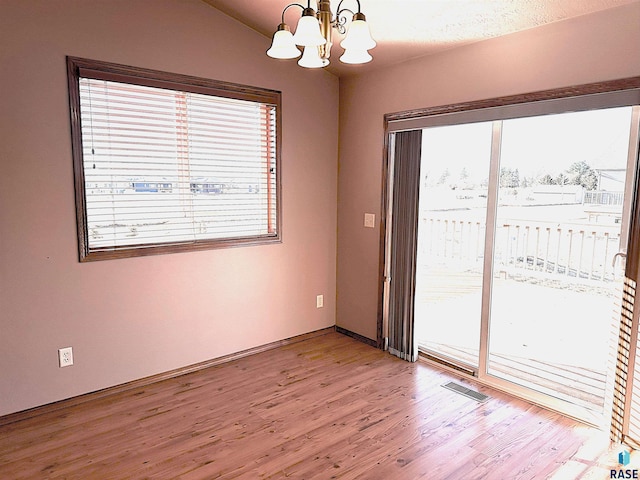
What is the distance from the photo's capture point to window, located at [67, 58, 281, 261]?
2789mm

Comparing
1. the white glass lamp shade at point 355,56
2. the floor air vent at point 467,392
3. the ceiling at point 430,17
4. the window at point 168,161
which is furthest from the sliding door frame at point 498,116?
the white glass lamp shade at point 355,56

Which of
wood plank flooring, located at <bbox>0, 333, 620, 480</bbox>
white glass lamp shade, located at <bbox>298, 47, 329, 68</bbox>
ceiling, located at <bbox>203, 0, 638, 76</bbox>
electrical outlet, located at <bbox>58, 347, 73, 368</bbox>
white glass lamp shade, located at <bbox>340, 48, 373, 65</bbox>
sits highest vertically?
ceiling, located at <bbox>203, 0, 638, 76</bbox>

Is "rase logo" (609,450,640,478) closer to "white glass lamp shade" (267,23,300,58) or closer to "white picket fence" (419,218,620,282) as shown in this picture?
"white picket fence" (419,218,620,282)

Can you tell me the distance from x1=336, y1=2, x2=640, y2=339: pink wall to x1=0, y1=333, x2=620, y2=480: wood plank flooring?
1040mm

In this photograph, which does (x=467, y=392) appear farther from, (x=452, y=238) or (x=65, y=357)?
(x=65, y=357)

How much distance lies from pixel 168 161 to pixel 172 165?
0.04 meters

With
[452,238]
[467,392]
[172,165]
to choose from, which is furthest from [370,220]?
[172,165]

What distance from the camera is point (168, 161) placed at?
10.2 ft

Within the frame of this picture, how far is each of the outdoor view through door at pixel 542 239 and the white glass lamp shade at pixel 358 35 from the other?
1511 mm

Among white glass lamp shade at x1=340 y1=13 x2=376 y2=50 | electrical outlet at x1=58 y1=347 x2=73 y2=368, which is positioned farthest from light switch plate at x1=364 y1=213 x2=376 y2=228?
electrical outlet at x1=58 y1=347 x2=73 y2=368

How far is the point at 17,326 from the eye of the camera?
8.56 feet

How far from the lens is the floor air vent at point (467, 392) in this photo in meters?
2.97

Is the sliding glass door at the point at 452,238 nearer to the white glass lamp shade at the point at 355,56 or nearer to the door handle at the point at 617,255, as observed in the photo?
the door handle at the point at 617,255

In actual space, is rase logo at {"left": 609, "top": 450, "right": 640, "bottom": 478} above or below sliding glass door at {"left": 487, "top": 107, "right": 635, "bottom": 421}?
below
